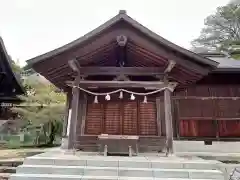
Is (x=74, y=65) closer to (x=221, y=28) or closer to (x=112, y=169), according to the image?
(x=112, y=169)

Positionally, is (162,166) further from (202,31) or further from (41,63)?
(202,31)

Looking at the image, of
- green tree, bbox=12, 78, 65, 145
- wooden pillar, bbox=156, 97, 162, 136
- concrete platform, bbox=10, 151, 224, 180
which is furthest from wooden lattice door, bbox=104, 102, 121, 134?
green tree, bbox=12, 78, 65, 145

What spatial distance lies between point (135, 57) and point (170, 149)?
3.25 m

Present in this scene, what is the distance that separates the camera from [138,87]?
7746 millimetres

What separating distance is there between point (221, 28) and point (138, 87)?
32.4 m

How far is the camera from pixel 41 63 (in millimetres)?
7117

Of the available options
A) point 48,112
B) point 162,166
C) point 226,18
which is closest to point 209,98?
point 162,166

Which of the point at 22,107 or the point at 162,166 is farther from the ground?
the point at 22,107

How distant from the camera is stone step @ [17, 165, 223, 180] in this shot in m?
5.24

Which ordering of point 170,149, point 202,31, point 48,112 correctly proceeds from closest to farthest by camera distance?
point 170,149, point 48,112, point 202,31

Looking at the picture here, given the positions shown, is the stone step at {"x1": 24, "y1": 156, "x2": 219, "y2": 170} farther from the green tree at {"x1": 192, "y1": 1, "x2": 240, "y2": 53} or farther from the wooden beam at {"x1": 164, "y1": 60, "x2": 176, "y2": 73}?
the green tree at {"x1": 192, "y1": 1, "x2": 240, "y2": 53}

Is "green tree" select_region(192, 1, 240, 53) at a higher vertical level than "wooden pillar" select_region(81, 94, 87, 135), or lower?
higher

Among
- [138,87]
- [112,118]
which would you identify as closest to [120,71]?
[138,87]

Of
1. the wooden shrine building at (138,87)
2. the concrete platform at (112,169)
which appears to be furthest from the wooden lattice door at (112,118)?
the concrete platform at (112,169)
